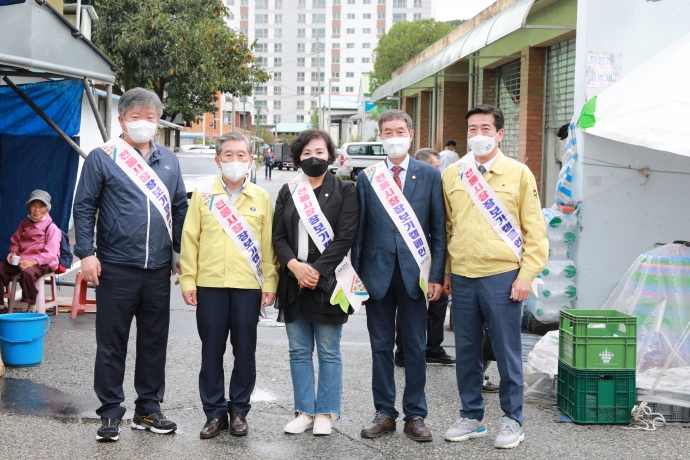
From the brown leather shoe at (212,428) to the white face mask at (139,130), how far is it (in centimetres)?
179

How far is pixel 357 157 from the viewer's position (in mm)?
35438

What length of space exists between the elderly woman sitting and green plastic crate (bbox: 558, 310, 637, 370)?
5332mm

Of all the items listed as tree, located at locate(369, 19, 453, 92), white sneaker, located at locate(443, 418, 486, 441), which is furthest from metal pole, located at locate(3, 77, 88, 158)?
tree, located at locate(369, 19, 453, 92)

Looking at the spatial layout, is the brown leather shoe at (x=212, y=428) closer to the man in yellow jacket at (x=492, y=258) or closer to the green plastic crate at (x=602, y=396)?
the man in yellow jacket at (x=492, y=258)

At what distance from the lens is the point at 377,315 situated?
5.24 metres

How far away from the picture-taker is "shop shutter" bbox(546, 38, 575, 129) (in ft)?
42.2

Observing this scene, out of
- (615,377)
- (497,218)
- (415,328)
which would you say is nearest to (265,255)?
(415,328)

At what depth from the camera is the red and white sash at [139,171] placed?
501cm

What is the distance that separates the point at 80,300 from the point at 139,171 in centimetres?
438

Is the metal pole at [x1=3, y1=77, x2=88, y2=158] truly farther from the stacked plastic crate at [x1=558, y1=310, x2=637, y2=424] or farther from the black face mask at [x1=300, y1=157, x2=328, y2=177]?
the stacked plastic crate at [x1=558, y1=310, x2=637, y2=424]

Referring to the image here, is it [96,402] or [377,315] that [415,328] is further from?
[96,402]

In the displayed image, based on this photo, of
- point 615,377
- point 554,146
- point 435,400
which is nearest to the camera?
point 615,377

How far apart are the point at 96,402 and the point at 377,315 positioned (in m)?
2.13

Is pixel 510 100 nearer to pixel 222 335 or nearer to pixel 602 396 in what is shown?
pixel 602 396
